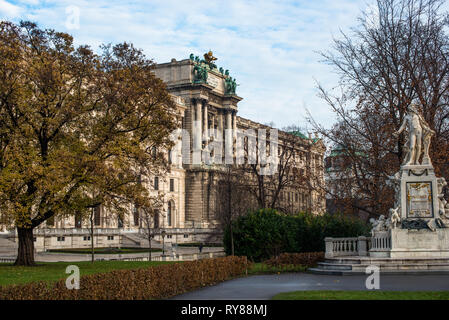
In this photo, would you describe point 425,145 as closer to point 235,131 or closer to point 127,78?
point 127,78

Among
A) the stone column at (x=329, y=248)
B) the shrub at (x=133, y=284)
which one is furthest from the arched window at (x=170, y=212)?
the shrub at (x=133, y=284)

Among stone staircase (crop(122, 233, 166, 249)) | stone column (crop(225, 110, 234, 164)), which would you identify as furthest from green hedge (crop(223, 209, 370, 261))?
stone column (crop(225, 110, 234, 164))

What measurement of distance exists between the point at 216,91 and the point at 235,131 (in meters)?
7.88

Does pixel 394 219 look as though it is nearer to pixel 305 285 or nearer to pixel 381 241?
pixel 381 241

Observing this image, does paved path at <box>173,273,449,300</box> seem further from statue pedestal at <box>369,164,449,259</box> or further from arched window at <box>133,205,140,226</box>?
arched window at <box>133,205,140,226</box>

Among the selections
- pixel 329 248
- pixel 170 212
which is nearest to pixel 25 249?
pixel 329 248

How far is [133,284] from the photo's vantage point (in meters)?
15.4

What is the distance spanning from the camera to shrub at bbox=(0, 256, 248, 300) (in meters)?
12.6

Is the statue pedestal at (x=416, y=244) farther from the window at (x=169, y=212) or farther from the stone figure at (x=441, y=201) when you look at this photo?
the window at (x=169, y=212)

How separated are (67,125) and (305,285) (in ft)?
54.6

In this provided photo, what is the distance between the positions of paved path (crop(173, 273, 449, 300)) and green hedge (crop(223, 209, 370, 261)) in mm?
10829

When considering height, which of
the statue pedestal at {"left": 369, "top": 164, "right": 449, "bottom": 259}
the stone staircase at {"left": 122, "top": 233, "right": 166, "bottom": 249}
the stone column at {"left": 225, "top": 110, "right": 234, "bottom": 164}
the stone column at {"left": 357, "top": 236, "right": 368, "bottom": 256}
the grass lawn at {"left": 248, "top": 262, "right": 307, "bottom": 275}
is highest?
the stone column at {"left": 225, "top": 110, "right": 234, "bottom": 164}

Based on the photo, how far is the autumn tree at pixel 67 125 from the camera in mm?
26516
